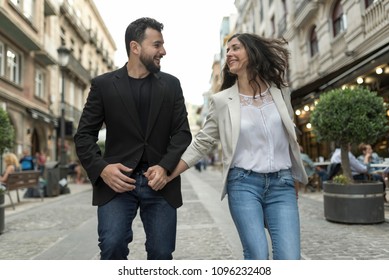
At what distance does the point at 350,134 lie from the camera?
6.37 meters

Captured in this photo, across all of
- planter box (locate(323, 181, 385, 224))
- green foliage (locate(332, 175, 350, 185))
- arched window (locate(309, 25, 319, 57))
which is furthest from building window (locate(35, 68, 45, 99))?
planter box (locate(323, 181, 385, 224))

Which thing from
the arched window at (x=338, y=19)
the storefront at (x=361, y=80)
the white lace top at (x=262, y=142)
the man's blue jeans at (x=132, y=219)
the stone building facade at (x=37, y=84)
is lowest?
the man's blue jeans at (x=132, y=219)

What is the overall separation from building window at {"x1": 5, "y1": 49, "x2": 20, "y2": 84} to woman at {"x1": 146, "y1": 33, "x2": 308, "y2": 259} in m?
13.7

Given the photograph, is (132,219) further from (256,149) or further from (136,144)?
(256,149)

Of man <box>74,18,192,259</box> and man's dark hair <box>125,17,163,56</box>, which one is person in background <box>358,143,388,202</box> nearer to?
man <box>74,18,192,259</box>

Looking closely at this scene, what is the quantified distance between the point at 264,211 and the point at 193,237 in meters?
3.01

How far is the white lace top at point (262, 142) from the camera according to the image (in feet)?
6.67

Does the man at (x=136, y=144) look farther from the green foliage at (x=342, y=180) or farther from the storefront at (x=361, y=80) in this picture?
the storefront at (x=361, y=80)

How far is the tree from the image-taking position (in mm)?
6266

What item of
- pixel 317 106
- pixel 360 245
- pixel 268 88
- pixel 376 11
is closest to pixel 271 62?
pixel 268 88

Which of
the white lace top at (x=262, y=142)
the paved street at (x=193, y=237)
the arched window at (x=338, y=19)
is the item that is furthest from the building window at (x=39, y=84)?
the white lace top at (x=262, y=142)

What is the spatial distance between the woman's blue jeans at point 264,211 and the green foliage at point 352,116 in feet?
15.3
